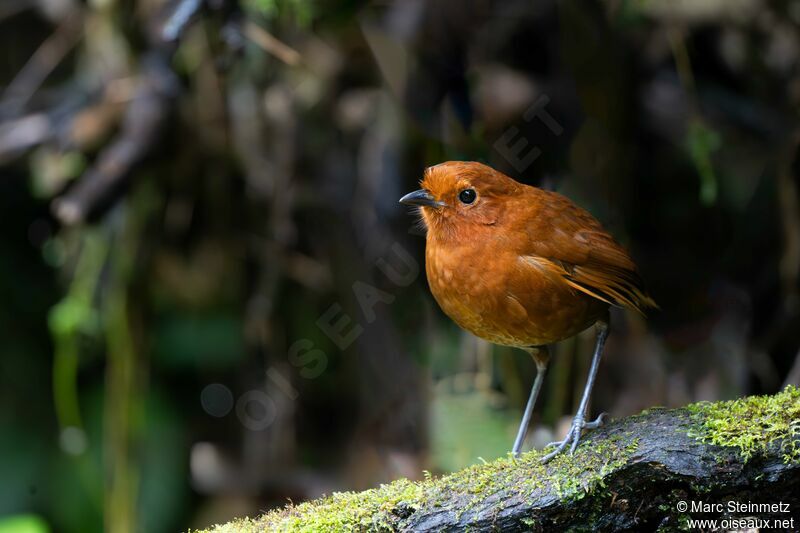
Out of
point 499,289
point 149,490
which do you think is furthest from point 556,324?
point 149,490

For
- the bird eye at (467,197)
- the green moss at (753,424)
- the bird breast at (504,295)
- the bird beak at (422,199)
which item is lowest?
the green moss at (753,424)

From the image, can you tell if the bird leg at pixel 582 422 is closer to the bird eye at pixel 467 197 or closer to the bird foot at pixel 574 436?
the bird foot at pixel 574 436

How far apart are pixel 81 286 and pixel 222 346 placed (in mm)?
641

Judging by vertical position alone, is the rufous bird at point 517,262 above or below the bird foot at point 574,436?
above

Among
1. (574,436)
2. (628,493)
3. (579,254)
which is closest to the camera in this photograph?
(628,493)

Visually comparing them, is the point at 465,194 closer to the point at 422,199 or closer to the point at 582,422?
the point at 422,199

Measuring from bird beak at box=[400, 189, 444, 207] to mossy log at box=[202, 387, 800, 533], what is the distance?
27.4 inches

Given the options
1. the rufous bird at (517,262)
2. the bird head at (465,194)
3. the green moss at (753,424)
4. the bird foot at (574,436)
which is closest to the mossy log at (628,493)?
the green moss at (753,424)

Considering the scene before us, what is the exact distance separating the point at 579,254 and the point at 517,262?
0.51ft

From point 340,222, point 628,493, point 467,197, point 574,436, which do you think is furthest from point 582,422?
point 340,222

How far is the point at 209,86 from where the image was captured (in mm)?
3361

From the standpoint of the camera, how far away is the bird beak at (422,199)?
2.03 metres

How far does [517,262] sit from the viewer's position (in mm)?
1939

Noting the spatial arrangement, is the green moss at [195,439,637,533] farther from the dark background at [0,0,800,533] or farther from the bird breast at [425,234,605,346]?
the dark background at [0,0,800,533]
